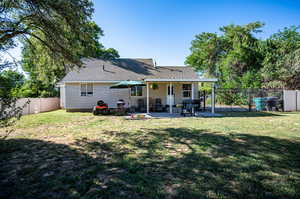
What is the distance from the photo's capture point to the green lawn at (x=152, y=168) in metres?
2.29

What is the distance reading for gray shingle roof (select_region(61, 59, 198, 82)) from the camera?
45.0 ft

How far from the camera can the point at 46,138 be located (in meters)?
5.37

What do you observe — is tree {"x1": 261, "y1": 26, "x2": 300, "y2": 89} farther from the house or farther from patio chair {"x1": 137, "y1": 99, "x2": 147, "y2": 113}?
patio chair {"x1": 137, "y1": 99, "x2": 147, "y2": 113}

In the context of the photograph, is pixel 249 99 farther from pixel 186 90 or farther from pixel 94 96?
pixel 94 96

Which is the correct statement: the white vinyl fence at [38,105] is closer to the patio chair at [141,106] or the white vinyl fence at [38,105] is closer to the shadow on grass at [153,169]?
the patio chair at [141,106]

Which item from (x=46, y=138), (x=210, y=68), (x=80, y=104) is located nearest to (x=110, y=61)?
(x=80, y=104)

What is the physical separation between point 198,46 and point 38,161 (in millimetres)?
28156

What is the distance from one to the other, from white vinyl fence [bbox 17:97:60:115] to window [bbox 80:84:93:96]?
4035 mm

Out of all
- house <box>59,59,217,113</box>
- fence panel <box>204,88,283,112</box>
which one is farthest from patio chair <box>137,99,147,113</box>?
fence panel <box>204,88,283,112</box>

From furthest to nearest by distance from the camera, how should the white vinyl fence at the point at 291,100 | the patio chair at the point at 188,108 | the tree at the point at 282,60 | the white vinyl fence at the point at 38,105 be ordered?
1. the tree at the point at 282,60
2. the white vinyl fence at the point at 291,100
3. the white vinyl fence at the point at 38,105
4. the patio chair at the point at 188,108

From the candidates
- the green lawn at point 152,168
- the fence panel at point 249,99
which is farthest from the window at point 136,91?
the green lawn at point 152,168

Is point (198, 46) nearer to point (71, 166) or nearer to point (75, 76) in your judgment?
point (75, 76)

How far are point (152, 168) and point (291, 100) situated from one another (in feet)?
50.6

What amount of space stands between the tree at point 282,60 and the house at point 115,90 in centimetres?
1037
